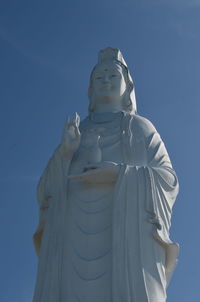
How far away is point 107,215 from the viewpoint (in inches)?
356

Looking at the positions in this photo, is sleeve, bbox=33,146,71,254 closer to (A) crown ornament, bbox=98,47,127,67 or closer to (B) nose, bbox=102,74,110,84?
(B) nose, bbox=102,74,110,84

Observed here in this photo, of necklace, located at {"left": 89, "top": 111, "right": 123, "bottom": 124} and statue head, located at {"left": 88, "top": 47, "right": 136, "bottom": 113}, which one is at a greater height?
statue head, located at {"left": 88, "top": 47, "right": 136, "bottom": 113}

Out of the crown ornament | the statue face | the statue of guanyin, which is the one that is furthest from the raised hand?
the crown ornament

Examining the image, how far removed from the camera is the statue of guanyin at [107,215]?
833cm

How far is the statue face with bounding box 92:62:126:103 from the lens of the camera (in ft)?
36.5

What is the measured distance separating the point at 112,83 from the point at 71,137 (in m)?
2.00

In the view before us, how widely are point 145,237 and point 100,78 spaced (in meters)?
3.74

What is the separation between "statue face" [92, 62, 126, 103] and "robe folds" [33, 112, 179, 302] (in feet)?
3.48

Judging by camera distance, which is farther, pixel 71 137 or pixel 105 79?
pixel 105 79

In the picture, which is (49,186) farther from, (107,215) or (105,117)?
(105,117)

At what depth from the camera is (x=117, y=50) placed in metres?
11.8

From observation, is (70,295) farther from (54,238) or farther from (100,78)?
(100,78)


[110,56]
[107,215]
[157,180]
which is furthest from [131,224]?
[110,56]

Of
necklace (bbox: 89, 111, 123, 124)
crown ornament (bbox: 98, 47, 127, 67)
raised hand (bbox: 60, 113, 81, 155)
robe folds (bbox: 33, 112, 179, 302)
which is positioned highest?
crown ornament (bbox: 98, 47, 127, 67)
